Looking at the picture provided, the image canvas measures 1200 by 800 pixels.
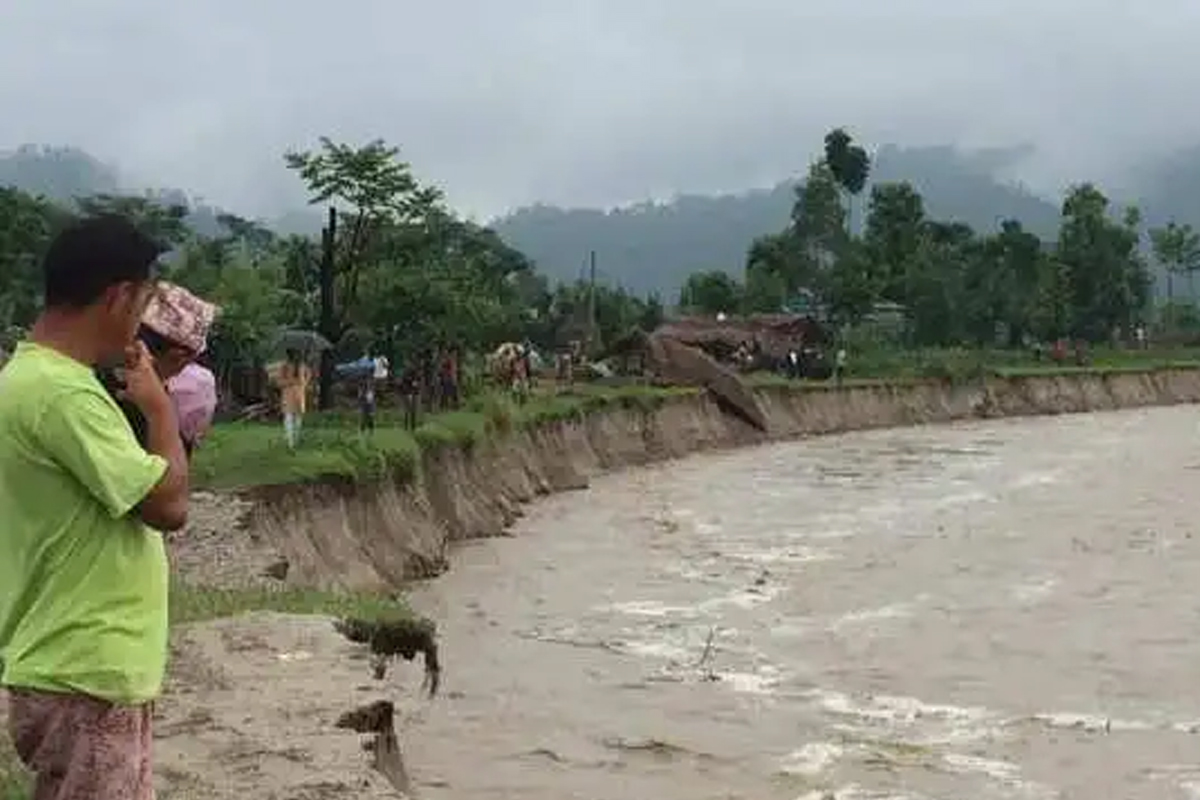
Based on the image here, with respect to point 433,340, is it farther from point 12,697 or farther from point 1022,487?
point 12,697

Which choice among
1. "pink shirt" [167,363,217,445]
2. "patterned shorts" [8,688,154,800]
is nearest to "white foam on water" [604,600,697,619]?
"pink shirt" [167,363,217,445]

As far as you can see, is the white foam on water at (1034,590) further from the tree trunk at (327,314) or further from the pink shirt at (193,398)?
the pink shirt at (193,398)

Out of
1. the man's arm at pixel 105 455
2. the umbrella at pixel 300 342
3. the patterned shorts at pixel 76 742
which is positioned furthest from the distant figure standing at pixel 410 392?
the man's arm at pixel 105 455

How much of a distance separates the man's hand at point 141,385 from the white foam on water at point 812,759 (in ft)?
23.6

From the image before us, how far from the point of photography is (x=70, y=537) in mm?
3533

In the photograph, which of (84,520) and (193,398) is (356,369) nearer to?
(193,398)

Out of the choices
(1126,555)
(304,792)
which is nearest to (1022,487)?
(1126,555)

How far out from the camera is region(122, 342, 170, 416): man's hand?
3623 millimetres

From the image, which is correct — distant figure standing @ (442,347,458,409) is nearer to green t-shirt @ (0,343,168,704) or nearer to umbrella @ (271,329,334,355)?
umbrella @ (271,329,334,355)

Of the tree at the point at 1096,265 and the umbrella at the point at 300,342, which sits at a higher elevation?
the tree at the point at 1096,265

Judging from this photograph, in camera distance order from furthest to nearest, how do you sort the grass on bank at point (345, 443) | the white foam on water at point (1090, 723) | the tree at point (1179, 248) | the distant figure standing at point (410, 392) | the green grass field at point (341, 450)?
1. the tree at point (1179, 248)
2. the distant figure standing at point (410, 392)
3. the grass on bank at point (345, 443)
4. the white foam on water at point (1090, 723)
5. the green grass field at point (341, 450)

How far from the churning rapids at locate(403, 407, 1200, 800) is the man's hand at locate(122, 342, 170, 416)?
568cm

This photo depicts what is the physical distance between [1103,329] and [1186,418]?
686 inches

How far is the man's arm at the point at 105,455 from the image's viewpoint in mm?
3426
